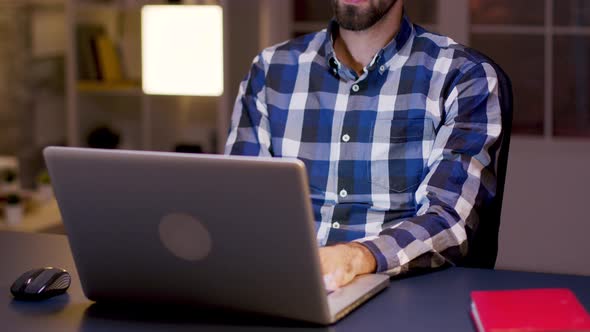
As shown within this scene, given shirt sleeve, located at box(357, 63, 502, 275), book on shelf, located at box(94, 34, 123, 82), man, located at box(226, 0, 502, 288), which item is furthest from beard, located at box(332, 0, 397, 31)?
book on shelf, located at box(94, 34, 123, 82)

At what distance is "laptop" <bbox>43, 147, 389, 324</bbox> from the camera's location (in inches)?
55.4

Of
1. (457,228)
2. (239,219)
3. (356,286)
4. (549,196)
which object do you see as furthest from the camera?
(549,196)

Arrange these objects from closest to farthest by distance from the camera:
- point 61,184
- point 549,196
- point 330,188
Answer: point 61,184, point 330,188, point 549,196

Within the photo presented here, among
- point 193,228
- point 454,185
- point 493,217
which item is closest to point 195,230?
point 193,228

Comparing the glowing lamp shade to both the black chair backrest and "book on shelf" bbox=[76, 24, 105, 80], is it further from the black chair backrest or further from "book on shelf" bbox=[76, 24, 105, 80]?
the black chair backrest

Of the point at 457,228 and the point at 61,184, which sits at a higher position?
the point at 61,184

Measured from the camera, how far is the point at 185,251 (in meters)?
1.50

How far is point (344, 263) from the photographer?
170cm

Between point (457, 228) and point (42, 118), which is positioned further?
point (42, 118)

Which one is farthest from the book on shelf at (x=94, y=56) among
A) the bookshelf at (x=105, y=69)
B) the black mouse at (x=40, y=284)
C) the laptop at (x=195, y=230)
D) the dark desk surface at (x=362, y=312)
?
the laptop at (x=195, y=230)

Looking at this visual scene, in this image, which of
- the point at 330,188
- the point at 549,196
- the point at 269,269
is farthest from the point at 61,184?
the point at 549,196

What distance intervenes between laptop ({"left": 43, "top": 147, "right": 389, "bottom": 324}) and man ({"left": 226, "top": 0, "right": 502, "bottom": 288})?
2.04ft

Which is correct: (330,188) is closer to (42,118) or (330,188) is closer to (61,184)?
(61,184)

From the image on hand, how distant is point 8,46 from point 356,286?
11.9ft
